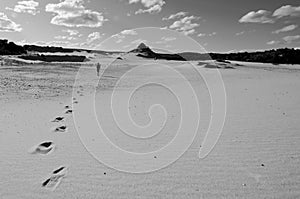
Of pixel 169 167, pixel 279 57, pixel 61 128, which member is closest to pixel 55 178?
pixel 169 167

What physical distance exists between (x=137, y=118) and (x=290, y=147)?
339 centimetres

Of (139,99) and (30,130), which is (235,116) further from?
(30,130)

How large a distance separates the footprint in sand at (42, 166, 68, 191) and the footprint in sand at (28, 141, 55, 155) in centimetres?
70

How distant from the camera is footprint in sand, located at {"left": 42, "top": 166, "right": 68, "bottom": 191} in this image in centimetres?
275

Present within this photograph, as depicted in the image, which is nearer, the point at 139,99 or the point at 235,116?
the point at 235,116

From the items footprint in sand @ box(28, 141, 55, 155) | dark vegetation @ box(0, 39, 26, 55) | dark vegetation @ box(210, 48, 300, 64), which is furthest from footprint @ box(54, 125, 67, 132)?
dark vegetation @ box(210, 48, 300, 64)

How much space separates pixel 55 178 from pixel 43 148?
1.11 meters

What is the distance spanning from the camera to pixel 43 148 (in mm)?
3885

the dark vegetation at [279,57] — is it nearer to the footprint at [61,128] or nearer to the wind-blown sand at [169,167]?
the wind-blown sand at [169,167]

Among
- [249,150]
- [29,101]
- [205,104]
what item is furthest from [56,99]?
[249,150]

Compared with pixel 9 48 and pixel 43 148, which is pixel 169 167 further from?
pixel 9 48

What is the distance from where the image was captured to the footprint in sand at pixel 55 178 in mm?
2745

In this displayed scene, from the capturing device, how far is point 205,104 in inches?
320

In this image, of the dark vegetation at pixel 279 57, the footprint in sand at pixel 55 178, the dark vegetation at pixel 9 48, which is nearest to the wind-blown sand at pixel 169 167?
the footprint in sand at pixel 55 178
